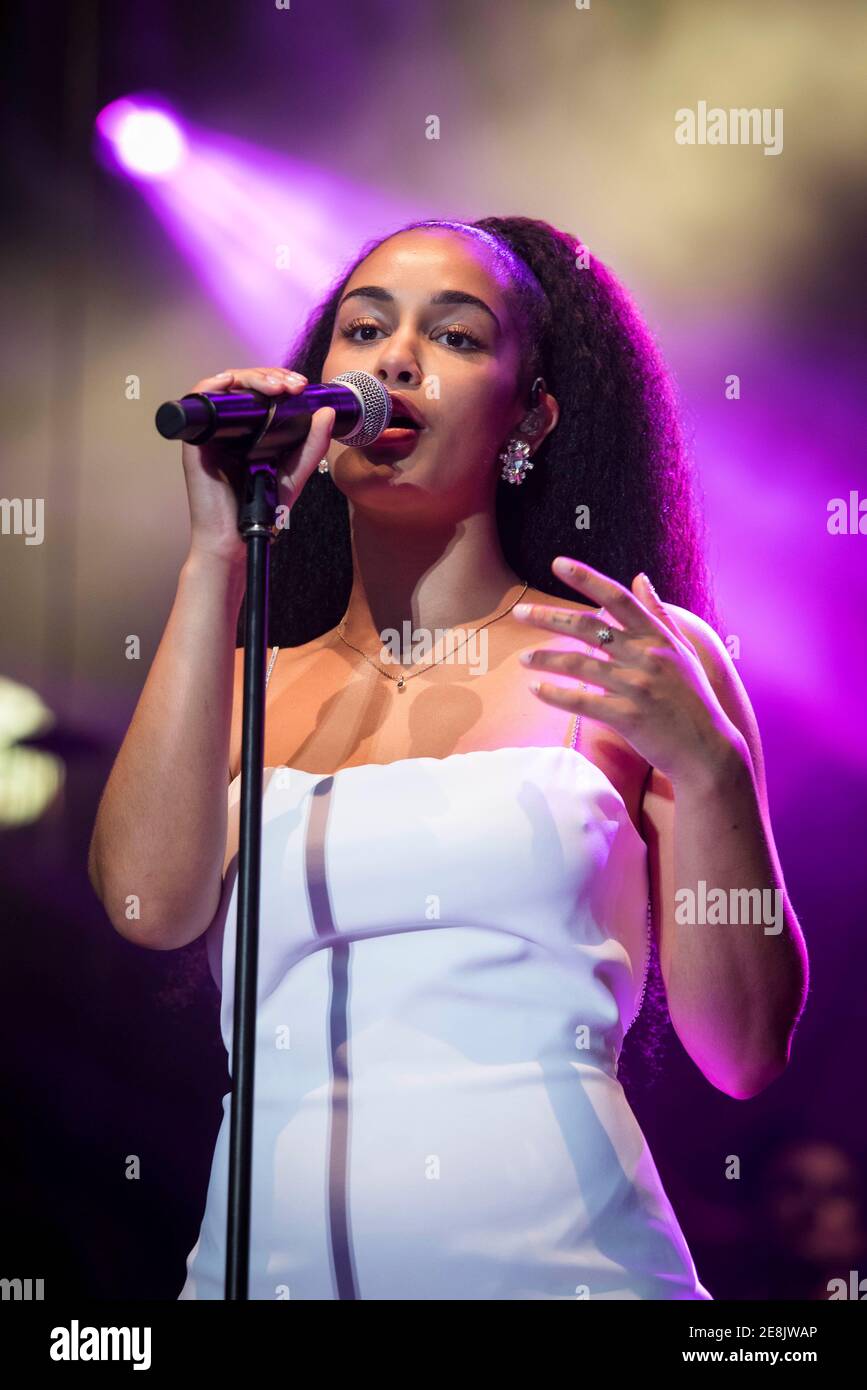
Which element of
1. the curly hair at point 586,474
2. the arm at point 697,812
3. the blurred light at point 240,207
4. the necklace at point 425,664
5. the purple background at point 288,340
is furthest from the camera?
the blurred light at point 240,207

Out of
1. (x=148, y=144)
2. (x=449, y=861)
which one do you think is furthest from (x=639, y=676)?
Answer: (x=148, y=144)

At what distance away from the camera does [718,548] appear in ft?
7.48

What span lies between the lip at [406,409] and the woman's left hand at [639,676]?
36cm

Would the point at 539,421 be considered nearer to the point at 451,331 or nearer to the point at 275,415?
the point at 451,331

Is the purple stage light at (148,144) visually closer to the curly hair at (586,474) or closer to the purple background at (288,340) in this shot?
the purple background at (288,340)

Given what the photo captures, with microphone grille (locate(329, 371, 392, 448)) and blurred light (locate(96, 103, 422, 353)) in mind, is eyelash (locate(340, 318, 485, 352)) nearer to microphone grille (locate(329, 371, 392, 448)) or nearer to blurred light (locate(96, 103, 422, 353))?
microphone grille (locate(329, 371, 392, 448))

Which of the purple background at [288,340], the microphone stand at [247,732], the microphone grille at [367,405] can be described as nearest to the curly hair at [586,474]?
the purple background at [288,340]

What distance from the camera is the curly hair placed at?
78.6 inches

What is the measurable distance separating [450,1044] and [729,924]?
1.07 feet

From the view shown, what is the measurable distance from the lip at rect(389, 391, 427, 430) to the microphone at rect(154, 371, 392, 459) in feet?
0.36

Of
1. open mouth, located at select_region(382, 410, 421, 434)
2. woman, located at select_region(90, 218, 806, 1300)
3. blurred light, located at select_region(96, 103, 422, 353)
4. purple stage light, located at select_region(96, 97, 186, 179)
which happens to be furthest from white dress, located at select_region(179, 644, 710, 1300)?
purple stage light, located at select_region(96, 97, 186, 179)

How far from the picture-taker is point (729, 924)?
155 cm

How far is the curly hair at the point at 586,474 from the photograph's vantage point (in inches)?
78.6

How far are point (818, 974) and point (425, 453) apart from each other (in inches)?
42.3
